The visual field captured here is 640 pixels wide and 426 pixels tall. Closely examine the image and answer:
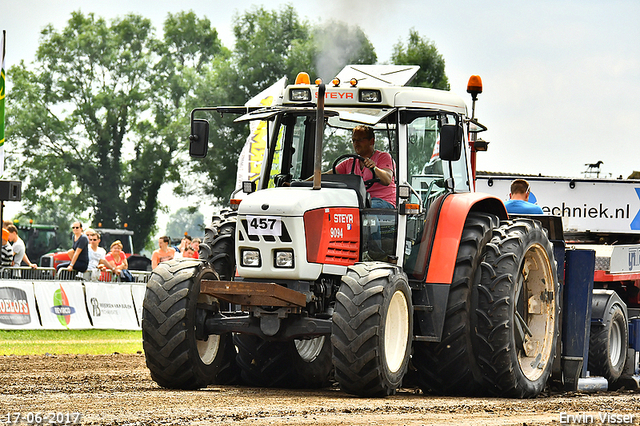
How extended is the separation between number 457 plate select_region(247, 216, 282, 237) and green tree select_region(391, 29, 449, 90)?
3301 cm

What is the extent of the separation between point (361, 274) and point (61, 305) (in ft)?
35.1

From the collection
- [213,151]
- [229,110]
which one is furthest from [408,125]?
[213,151]

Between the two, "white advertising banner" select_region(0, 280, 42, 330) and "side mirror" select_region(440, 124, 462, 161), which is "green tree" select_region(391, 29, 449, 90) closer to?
"white advertising banner" select_region(0, 280, 42, 330)

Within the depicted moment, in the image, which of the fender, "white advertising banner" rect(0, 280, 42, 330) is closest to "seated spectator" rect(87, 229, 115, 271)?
"white advertising banner" rect(0, 280, 42, 330)

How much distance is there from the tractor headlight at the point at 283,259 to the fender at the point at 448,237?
1.29 metres

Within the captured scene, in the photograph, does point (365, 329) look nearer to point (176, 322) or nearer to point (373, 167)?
point (176, 322)

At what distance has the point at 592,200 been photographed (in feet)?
52.3

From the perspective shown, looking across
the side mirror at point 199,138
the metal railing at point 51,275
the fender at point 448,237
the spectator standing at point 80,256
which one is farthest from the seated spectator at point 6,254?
the fender at point 448,237

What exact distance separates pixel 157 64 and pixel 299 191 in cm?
5165

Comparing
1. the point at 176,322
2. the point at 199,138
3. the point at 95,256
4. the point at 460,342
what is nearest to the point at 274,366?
the point at 176,322

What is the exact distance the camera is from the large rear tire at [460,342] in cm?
827

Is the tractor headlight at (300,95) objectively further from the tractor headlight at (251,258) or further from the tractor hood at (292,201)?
the tractor headlight at (251,258)

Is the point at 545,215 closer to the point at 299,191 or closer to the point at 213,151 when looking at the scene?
the point at 299,191

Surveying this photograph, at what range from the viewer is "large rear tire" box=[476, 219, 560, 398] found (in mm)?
8250
